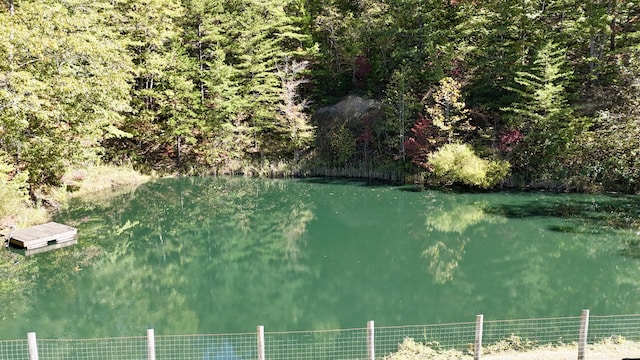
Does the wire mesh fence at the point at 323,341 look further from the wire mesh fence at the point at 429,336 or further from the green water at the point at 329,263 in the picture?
the green water at the point at 329,263

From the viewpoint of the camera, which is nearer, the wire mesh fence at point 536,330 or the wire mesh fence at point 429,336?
the wire mesh fence at point 429,336

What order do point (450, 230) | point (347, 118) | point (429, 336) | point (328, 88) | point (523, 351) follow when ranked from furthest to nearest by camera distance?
1. point (328, 88)
2. point (347, 118)
3. point (450, 230)
4. point (429, 336)
5. point (523, 351)

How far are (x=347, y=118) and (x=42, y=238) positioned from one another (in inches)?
835

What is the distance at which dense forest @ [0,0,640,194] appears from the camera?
64.8 feet

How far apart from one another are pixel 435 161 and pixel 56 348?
20.8 m

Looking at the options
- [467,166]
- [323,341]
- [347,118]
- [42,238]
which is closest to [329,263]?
[323,341]

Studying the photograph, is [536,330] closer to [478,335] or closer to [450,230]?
[478,335]

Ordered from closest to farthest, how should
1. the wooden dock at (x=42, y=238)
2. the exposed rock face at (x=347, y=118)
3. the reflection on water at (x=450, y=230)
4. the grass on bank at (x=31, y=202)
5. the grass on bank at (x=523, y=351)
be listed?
the grass on bank at (x=523, y=351)
the grass on bank at (x=31, y=202)
the reflection on water at (x=450, y=230)
the wooden dock at (x=42, y=238)
the exposed rock face at (x=347, y=118)

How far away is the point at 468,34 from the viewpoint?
1182 inches

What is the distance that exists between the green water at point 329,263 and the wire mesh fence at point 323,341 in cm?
56

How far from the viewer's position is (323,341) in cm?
1142

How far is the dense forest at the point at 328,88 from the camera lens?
1975 cm

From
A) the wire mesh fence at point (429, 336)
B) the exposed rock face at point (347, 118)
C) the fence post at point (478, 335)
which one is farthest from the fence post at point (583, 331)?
the exposed rock face at point (347, 118)

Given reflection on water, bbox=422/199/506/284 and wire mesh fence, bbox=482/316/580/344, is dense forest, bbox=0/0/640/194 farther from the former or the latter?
wire mesh fence, bbox=482/316/580/344
